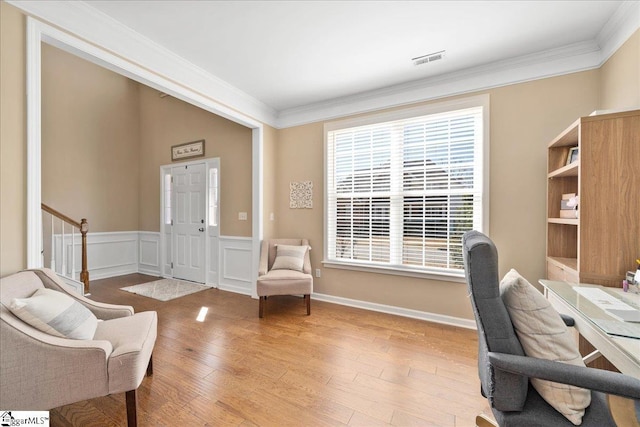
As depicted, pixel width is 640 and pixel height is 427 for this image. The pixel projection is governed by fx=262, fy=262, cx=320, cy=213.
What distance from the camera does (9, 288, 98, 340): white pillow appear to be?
1369mm

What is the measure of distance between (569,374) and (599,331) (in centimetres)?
49

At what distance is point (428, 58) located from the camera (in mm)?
2588

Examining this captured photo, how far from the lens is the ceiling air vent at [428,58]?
253 cm

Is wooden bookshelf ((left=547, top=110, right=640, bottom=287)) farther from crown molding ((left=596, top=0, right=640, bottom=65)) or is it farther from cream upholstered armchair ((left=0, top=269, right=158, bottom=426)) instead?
cream upholstered armchair ((left=0, top=269, right=158, bottom=426))

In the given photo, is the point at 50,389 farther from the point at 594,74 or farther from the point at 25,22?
the point at 594,74

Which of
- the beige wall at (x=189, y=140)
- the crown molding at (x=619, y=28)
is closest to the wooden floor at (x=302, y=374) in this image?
the beige wall at (x=189, y=140)

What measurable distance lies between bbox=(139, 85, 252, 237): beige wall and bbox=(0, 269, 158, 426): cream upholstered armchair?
8.39ft

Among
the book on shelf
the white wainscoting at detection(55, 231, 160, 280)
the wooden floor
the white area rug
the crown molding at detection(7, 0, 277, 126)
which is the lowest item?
the wooden floor

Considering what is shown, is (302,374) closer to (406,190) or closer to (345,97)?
(406,190)

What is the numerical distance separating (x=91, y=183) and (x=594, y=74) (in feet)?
23.3

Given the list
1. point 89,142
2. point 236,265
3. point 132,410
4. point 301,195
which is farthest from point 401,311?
point 89,142

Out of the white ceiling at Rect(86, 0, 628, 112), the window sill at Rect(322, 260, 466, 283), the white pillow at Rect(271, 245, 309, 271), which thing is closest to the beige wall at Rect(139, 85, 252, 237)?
the white pillow at Rect(271, 245, 309, 271)

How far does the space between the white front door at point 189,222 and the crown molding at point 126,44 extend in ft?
5.84

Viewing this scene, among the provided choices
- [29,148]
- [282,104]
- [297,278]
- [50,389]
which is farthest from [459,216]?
[29,148]
